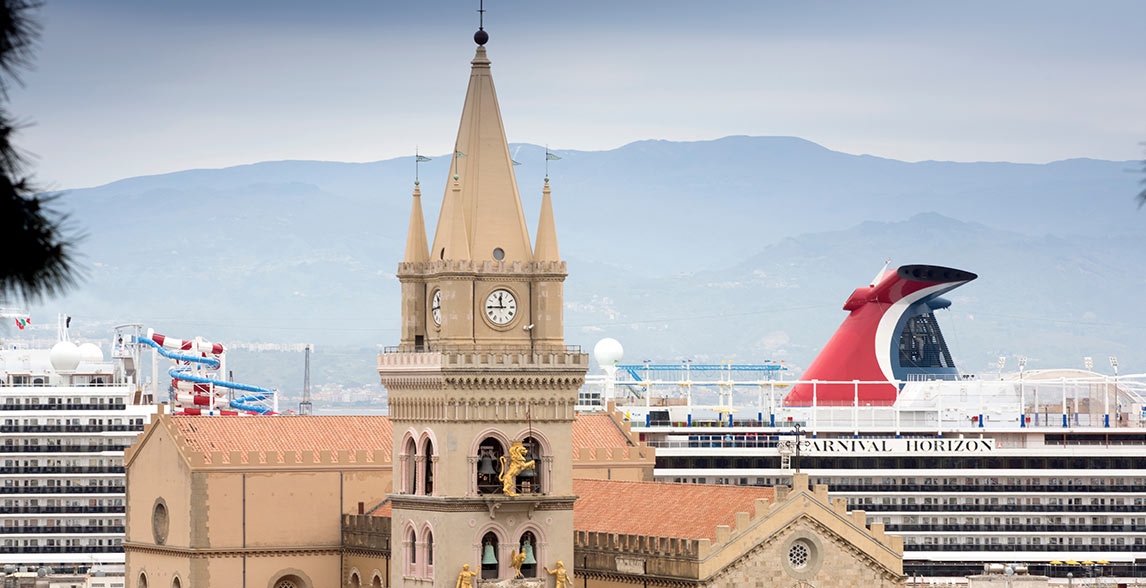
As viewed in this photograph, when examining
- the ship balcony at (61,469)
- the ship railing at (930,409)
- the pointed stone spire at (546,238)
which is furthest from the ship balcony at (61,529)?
the pointed stone spire at (546,238)

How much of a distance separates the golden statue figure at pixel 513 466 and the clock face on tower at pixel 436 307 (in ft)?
15.9

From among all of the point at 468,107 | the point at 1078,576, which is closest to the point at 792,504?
the point at 468,107

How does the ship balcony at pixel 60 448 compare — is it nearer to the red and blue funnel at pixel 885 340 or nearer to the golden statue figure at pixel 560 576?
the red and blue funnel at pixel 885 340

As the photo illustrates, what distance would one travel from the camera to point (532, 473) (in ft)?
249

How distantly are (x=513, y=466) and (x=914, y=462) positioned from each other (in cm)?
7426

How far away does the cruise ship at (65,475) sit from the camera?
467 ft

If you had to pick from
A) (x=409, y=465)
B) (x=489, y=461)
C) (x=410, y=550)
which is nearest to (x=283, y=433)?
(x=409, y=465)

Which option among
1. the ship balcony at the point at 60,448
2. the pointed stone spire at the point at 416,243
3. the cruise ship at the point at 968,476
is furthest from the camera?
the ship balcony at the point at 60,448

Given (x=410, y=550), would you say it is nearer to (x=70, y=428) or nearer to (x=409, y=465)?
(x=409, y=465)

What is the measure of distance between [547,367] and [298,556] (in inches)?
719

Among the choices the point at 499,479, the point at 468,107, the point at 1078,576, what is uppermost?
the point at 468,107

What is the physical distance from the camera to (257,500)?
8788 cm

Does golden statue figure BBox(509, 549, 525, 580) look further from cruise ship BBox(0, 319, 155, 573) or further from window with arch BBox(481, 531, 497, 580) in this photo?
cruise ship BBox(0, 319, 155, 573)

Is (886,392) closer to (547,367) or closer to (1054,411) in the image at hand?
(1054,411)
